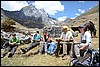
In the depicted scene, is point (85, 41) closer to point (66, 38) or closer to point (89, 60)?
point (89, 60)

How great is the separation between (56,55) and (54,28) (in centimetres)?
1114

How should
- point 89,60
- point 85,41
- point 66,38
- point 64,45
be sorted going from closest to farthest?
point 89,60 < point 85,41 < point 66,38 < point 64,45

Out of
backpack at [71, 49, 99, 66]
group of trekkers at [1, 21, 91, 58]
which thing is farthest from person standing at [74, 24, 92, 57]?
backpack at [71, 49, 99, 66]

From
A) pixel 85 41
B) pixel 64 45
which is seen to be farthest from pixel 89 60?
pixel 64 45

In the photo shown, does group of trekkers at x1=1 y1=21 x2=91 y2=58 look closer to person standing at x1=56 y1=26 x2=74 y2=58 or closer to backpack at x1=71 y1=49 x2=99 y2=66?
person standing at x1=56 y1=26 x2=74 y2=58

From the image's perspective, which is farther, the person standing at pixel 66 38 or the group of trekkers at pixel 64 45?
the person standing at pixel 66 38

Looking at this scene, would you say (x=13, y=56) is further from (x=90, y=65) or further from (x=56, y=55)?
(x=90, y=65)

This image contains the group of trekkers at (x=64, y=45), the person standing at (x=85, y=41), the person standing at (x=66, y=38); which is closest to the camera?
the person standing at (x=85, y=41)

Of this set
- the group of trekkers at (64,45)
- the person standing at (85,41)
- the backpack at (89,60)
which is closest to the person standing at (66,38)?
the group of trekkers at (64,45)

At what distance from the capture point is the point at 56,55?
38.6ft

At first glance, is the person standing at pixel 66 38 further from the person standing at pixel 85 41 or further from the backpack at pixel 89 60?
the backpack at pixel 89 60

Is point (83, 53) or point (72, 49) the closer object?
point (83, 53)

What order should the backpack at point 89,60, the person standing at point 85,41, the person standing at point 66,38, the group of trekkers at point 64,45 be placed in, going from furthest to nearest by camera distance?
1. the person standing at point 66,38
2. the group of trekkers at point 64,45
3. the person standing at point 85,41
4. the backpack at point 89,60

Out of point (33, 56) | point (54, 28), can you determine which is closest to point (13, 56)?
point (33, 56)
